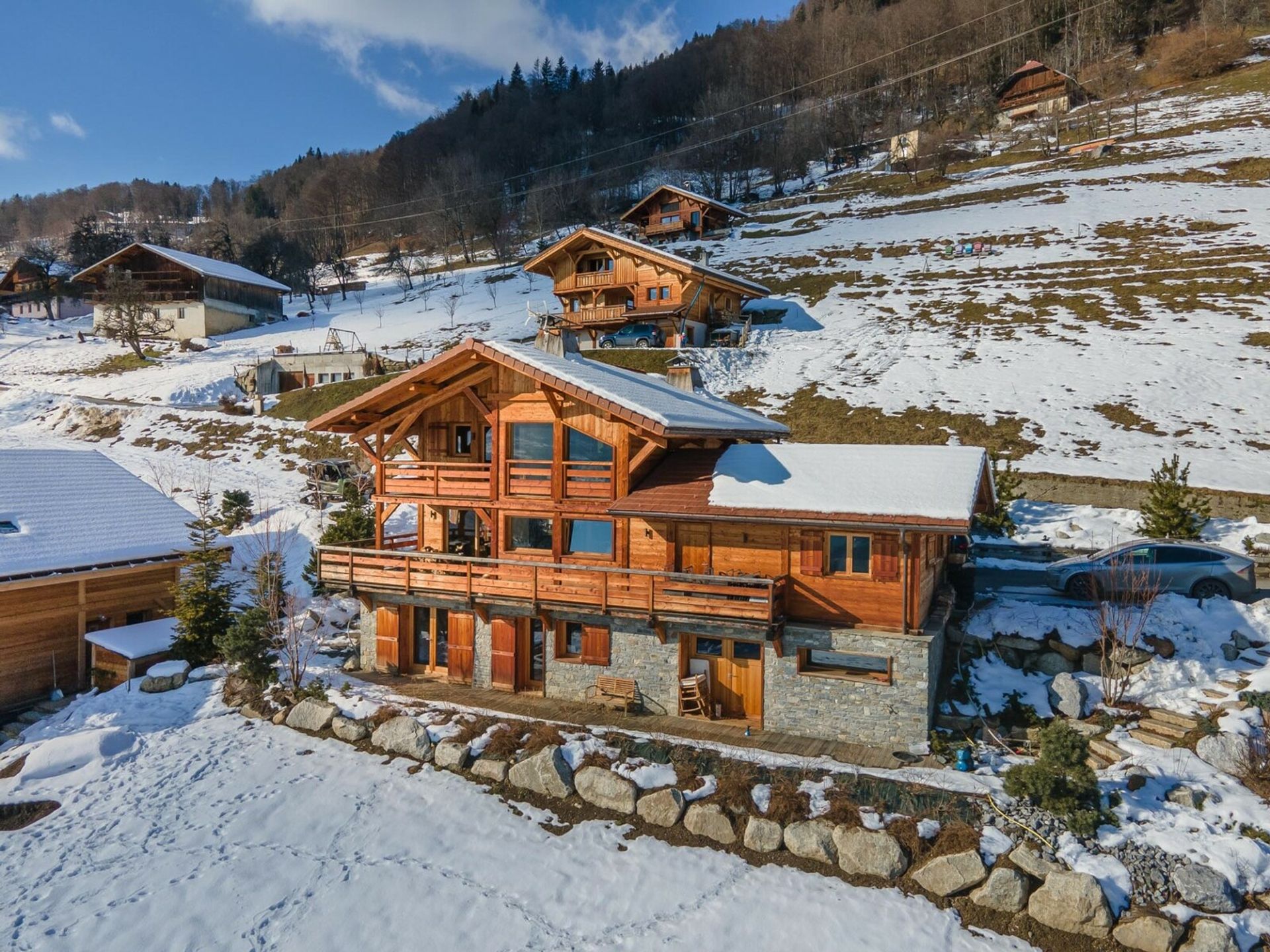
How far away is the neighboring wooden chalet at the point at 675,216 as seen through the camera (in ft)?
228

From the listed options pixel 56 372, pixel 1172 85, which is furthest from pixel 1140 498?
pixel 1172 85

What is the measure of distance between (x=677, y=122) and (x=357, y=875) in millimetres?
129858

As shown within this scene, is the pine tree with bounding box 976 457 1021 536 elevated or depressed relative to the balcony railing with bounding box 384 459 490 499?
depressed

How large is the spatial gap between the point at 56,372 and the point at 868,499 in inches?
2342

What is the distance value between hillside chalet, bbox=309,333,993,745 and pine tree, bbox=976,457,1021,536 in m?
3.32

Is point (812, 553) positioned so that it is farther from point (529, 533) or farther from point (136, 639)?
point (136, 639)

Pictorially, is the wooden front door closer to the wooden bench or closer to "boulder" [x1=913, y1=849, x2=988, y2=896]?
the wooden bench

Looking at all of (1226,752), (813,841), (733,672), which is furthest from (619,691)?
(1226,752)

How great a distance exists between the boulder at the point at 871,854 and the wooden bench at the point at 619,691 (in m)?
5.71

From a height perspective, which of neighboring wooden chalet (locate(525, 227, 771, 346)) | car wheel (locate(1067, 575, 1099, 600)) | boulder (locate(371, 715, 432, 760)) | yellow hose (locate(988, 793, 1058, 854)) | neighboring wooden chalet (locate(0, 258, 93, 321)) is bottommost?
boulder (locate(371, 715, 432, 760))

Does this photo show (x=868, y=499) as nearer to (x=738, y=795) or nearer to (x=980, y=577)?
(x=738, y=795)

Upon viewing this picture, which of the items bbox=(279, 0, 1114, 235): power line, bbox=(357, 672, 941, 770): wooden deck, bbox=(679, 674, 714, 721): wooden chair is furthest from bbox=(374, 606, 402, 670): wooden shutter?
bbox=(279, 0, 1114, 235): power line

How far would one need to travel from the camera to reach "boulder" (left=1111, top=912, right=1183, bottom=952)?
8.90m

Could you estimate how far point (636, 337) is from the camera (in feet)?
144
